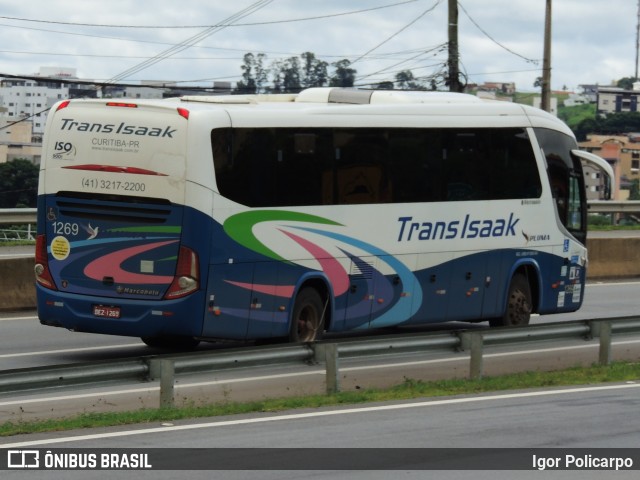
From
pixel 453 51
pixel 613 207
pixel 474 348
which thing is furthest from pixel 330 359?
pixel 613 207

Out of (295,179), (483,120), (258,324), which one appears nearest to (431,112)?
(483,120)

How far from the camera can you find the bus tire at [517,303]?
22625mm

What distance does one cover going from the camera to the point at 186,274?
17406mm

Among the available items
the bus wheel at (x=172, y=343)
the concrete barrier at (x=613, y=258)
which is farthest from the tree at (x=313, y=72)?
the bus wheel at (x=172, y=343)

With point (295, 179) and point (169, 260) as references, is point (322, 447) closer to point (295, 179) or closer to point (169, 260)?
point (169, 260)

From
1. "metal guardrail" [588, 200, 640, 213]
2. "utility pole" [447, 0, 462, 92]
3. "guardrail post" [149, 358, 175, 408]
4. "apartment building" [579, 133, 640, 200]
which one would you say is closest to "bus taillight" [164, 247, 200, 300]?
"guardrail post" [149, 358, 175, 408]

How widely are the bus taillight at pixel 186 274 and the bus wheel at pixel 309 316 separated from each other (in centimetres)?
195

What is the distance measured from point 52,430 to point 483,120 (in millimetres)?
11078

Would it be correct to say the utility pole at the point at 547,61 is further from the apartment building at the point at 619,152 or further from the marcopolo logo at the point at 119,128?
the apartment building at the point at 619,152

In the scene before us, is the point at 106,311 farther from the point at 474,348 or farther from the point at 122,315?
the point at 474,348

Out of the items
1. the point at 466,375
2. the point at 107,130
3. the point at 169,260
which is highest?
the point at 107,130

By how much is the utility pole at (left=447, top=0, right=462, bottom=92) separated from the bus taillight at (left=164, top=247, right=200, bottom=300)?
24699 millimetres

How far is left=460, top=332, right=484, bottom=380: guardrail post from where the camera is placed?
16.6 m

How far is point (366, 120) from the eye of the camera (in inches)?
782
